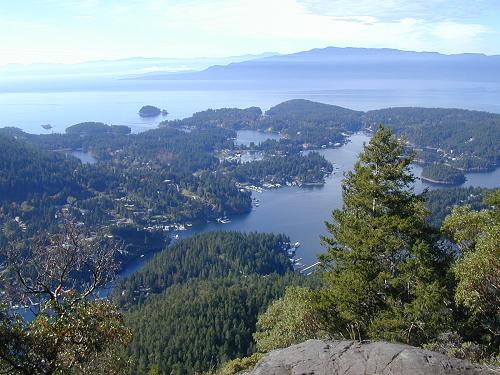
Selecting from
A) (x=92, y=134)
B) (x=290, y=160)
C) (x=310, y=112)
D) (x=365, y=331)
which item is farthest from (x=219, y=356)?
(x=310, y=112)

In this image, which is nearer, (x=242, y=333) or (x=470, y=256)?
(x=470, y=256)

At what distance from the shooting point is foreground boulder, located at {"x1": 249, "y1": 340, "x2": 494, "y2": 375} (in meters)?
8.15

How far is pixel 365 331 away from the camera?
13461 mm

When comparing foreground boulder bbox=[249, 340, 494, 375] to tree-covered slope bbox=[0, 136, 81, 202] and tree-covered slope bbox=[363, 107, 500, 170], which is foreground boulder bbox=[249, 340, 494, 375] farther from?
tree-covered slope bbox=[363, 107, 500, 170]

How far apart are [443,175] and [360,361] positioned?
313 ft

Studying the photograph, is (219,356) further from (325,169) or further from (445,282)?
(325,169)

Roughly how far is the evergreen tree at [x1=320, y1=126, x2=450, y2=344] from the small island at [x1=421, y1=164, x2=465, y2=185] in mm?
85246

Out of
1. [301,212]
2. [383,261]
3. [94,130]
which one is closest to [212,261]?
[301,212]

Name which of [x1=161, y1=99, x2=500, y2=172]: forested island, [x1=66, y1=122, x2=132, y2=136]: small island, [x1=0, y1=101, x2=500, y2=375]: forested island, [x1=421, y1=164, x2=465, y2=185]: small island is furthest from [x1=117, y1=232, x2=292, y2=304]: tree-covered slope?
[x1=66, y1=122, x2=132, y2=136]: small island

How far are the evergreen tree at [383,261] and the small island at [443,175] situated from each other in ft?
280

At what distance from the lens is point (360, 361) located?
28.0ft

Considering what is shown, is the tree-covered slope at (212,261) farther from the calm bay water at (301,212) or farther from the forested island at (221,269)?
the calm bay water at (301,212)

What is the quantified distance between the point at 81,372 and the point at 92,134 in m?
148

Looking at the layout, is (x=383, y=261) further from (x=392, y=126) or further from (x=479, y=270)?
(x=392, y=126)
